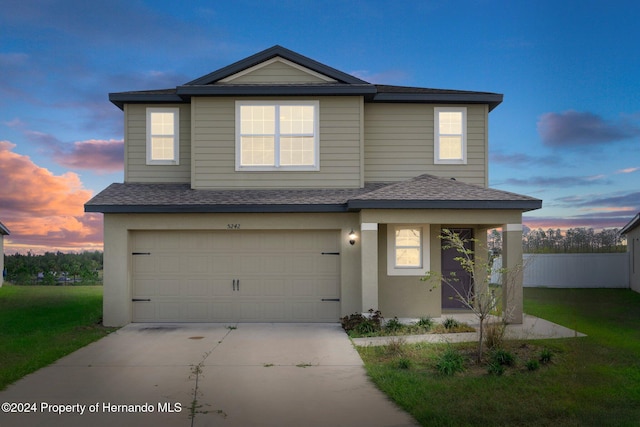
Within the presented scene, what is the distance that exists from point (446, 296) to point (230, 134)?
760 centimetres

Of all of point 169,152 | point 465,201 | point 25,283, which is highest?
point 169,152

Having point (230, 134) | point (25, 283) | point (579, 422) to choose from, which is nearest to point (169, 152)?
point (230, 134)

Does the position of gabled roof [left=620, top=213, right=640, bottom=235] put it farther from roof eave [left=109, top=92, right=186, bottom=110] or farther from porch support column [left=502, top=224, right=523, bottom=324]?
roof eave [left=109, top=92, right=186, bottom=110]

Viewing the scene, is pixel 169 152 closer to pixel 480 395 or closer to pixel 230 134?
pixel 230 134

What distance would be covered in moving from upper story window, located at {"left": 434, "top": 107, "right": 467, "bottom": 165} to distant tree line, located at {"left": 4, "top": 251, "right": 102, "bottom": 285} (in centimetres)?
2197

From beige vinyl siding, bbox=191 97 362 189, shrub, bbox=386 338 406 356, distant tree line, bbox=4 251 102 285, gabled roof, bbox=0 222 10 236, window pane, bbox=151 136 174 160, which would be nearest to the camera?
shrub, bbox=386 338 406 356

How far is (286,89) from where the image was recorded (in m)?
14.5

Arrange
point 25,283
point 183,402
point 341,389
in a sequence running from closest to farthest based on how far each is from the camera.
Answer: point 183,402
point 341,389
point 25,283

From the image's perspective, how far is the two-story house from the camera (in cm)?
1402

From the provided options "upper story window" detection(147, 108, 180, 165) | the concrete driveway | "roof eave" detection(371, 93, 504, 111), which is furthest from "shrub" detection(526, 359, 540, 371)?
"upper story window" detection(147, 108, 180, 165)

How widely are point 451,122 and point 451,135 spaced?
0.37 m

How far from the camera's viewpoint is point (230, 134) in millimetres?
14727

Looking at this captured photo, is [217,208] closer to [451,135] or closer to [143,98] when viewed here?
[143,98]

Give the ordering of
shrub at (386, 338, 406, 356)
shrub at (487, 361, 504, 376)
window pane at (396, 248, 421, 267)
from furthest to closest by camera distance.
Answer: window pane at (396, 248, 421, 267) → shrub at (386, 338, 406, 356) → shrub at (487, 361, 504, 376)
